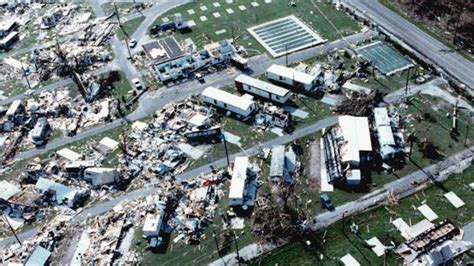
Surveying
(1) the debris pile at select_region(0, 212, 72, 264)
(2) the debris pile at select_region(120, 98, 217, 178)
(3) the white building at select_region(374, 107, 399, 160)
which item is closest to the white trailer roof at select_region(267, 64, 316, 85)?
(3) the white building at select_region(374, 107, 399, 160)

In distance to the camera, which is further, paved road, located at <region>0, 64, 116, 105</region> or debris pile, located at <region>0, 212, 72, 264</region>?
paved road, located at <region>0, 64, 116, 105</region>

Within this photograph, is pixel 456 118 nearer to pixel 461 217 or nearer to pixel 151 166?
pixel 461 217

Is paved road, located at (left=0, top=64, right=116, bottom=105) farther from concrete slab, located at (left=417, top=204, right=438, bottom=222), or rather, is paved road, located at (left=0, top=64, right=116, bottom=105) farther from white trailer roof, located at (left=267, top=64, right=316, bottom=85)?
concrete slab, located at (left=417, top=204, right=438, bottom=222)

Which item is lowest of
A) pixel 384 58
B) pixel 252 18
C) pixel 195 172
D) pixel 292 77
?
pixel 195 172

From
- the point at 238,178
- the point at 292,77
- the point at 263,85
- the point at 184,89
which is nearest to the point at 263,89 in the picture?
the point at 263,85

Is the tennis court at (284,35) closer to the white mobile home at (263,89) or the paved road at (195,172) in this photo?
the white mobile home at (263,89)

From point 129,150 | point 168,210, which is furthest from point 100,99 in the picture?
point 168,210

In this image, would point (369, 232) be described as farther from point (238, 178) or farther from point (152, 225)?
point (152, 225)
